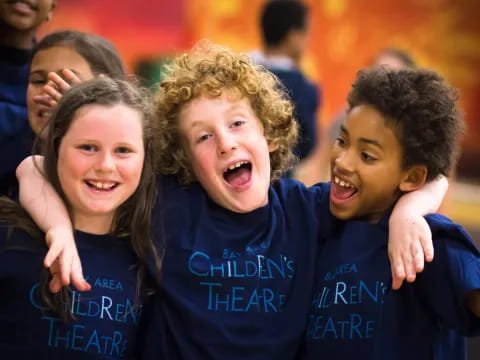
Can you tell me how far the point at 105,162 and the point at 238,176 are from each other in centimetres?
43

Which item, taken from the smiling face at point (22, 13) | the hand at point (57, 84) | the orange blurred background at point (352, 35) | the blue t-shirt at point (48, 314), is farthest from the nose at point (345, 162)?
the orange blurred background at point (352, 35)

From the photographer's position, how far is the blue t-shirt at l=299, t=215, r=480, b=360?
1.99 meters

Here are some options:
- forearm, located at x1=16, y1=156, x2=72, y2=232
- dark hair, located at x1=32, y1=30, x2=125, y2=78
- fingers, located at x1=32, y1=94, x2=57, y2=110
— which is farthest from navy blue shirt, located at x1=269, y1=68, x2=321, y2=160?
forearm, located at x1=16, y1=156, x2=72, y2=232

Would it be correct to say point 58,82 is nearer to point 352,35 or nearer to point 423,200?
point 423,200

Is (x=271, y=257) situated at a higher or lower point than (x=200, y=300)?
higher

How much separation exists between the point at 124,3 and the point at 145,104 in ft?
14.2

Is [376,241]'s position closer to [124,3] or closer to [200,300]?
[200,300]

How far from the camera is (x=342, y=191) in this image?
2.24m

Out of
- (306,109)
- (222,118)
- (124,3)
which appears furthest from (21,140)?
(124,3)

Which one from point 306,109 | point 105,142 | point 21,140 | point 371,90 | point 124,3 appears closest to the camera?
point 105,142

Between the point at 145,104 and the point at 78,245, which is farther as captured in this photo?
the point at 145,104

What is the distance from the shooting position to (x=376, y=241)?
215 centimetres

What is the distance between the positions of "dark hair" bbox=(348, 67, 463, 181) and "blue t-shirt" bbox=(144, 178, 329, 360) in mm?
368

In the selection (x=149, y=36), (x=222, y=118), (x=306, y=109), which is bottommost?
(x=222, y=118)
